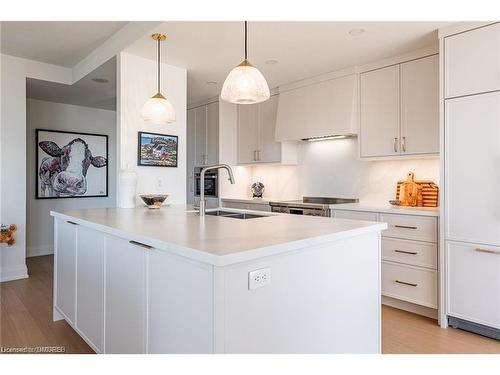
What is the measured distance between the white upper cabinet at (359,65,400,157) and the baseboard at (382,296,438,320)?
1354 millimetres

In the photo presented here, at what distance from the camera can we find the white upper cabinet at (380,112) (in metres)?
→ 3.36

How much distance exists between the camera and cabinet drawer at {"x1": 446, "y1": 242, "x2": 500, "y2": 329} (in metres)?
2.43

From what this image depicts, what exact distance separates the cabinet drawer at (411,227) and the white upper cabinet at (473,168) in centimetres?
18

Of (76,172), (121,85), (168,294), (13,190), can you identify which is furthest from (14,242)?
(168,294)

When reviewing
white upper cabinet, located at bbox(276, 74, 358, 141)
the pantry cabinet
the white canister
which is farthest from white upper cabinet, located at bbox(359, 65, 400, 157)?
the white canister

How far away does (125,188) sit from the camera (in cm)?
310

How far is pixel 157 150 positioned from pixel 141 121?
0.31m

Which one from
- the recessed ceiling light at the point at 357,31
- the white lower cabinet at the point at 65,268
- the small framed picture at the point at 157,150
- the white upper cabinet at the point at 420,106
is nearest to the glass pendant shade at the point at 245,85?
the recessed ceiling light at the point at 357,31

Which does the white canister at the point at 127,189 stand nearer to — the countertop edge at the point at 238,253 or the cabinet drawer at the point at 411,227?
the countertop edge at the point at 238,253

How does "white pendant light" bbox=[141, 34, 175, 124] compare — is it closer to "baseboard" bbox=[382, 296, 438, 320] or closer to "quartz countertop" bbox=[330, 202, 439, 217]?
"quartz countertop" bbox=[330, 202, 439, 217]

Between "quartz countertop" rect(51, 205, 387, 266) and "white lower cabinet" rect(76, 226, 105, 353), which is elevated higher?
"quartz countertop" rect(51, 205, 387, 266)

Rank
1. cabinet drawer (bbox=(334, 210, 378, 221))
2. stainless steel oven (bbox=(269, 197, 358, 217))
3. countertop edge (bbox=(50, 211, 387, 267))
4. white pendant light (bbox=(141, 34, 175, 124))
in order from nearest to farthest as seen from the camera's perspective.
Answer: countertop edge (bbox=(50, 211, 387, 267)) < white pendant light (bbox=(141, 34, 175, 124)) < cabinet drawer (bbox=(334, 210, 378, 221)) < stainless steel oven (bbox=(269, 197, 358, 217))

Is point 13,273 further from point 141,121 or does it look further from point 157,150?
point 141,121
